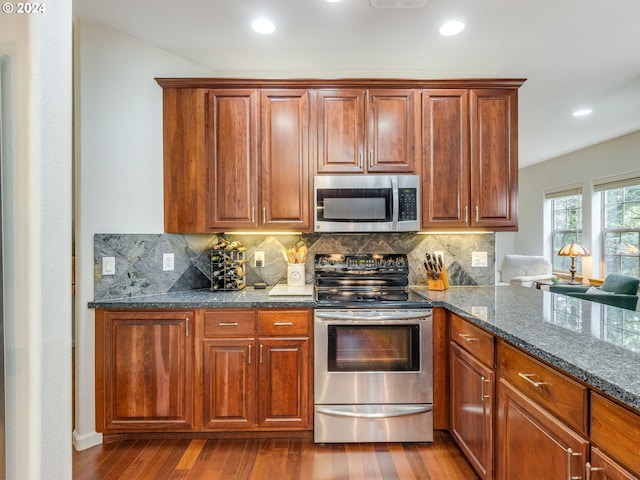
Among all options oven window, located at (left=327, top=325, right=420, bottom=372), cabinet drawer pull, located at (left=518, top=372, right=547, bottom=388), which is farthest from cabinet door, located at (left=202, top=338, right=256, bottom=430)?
cabinet drawer pull, located at (left=518, top=372, right=547, bottom=388)

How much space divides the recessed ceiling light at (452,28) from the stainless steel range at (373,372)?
1.82 metres

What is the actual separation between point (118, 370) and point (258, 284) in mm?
1105

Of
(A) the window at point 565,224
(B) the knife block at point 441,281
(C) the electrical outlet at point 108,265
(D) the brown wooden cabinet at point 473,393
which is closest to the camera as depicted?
(D) the brown wooden cabinet at point 473,393

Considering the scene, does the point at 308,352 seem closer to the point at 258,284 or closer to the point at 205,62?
the point at 258,284

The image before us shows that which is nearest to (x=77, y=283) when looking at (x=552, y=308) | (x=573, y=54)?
(x=552, y=308)

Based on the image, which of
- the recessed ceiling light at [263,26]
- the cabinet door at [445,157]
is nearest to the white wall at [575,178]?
the cabinet door at [445,157]

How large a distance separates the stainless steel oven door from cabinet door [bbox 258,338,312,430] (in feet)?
0.29

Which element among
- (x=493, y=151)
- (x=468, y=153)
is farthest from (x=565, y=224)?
(x=468, y=153)

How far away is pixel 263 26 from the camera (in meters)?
2.23

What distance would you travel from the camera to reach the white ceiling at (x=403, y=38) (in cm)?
206

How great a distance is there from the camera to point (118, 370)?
220 centimetres

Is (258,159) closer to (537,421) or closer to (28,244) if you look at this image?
(28,244)

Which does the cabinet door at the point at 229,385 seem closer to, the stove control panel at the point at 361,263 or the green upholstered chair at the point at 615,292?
the stove control panel at the point at 361,263

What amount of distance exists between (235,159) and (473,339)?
1.98 m
